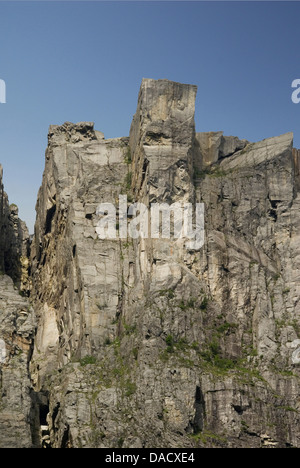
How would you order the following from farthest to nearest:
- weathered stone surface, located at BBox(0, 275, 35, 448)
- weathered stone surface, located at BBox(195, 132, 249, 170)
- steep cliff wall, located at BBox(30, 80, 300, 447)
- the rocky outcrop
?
1. the rocky outcrop
2. weathered stone surface, located at BBox(195, 132, 249, 170)
3. steep cliff wall, located at BBox(30, 80, 300, 447)
4. weathered stone surface, located at BBox(0, 275, 35, 448)

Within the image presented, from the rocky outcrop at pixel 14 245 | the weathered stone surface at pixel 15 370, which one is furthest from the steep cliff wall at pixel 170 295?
the rocky outcrop at pixel 14 245

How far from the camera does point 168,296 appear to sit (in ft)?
392

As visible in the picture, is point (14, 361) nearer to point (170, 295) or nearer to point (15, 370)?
point (15, 370)

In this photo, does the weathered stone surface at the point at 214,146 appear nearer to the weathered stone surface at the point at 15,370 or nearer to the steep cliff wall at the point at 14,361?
the steep cliff wall at the point at 14,361

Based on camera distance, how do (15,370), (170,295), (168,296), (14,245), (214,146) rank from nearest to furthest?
1. (15,370)
2. (168,296)
3. (170,295)
4. (214,146)
5. (14,245)

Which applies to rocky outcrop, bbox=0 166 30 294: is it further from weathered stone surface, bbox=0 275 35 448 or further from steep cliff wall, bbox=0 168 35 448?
weathered stone surface, bbox=0 275 35 448

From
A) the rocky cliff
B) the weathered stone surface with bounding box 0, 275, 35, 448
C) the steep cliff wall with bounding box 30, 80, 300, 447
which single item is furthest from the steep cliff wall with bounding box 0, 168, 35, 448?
the steep cliff wall with bounding box 30, 80, 300, 447

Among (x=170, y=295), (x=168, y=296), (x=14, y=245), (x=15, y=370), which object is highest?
(x=14, y=245)

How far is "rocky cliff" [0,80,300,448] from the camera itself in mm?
112250

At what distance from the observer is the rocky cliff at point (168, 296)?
112250 mm

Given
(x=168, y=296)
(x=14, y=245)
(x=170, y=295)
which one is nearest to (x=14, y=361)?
(x=168, y=296)
